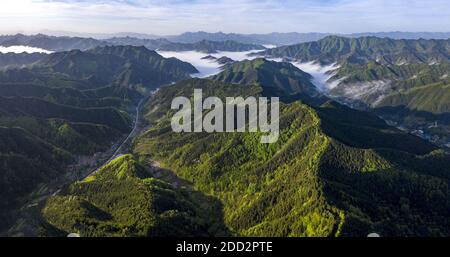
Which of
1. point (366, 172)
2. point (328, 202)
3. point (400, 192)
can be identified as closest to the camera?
point (328, 202)

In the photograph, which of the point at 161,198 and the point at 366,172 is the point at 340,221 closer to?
the point at 366,172

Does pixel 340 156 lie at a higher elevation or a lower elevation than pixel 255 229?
higher

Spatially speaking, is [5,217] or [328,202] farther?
[5,217]
